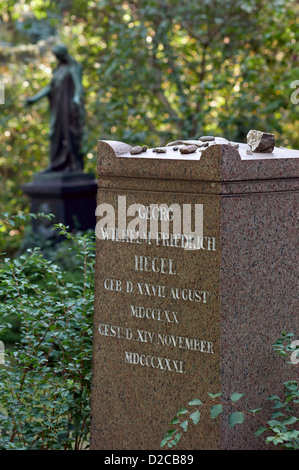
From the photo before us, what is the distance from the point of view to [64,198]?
10.9m

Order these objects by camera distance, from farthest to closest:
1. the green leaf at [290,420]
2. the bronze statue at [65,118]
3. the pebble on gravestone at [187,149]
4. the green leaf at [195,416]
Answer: the bronze statue at [65,118] → the pebble on gravestone at [187,149] → the green leaf at [290,420] → the green leaf at [195,416]

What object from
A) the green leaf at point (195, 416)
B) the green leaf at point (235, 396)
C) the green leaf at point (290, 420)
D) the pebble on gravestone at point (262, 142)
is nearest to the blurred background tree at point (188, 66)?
the pebble on gravestone at point (262, 142)

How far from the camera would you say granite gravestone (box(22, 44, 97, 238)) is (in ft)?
35.8

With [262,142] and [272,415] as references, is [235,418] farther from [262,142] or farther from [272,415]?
[262,142]

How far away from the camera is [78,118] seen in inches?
457

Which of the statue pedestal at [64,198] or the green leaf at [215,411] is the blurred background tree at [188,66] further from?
the green leaf at [215,411]

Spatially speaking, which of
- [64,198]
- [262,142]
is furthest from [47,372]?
[64,198]

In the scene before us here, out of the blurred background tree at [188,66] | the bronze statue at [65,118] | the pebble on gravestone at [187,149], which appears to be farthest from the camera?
the bronze statue at [65,118]

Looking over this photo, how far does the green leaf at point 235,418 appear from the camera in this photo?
3.15 meters

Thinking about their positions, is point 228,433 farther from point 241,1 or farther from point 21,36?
point 21,36

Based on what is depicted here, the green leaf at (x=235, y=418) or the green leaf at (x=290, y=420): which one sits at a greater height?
the green leaf at (x=235, y=418)

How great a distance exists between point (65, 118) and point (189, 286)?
337 inches

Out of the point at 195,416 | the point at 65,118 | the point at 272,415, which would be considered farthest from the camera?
the point at 65,118
